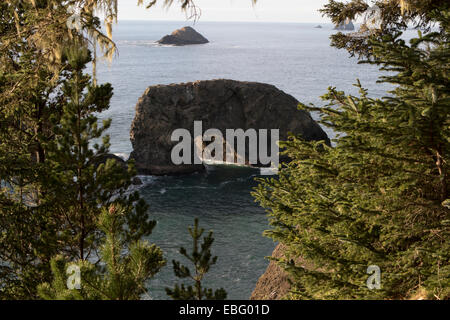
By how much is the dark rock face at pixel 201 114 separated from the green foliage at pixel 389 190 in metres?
40.7

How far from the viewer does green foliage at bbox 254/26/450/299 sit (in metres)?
6.56

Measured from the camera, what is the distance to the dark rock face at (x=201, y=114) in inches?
1969

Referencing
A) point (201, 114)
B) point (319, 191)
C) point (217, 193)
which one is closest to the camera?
point (319, 191)

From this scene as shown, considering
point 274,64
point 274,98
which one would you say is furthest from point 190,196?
point 274,64

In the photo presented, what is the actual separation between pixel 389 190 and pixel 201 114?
44758mm

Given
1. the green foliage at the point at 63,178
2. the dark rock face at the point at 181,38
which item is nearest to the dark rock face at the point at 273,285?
the green foliage at the point at 63,178

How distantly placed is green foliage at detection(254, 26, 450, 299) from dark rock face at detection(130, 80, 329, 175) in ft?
134

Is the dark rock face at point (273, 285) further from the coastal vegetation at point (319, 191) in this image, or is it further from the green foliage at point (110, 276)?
the green foliage at point (110, 276)

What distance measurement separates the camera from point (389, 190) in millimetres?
7684

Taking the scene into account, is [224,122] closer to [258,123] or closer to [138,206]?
[258,123]

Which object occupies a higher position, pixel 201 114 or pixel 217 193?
pixel 201 114

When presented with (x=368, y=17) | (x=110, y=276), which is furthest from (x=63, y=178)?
(x=368, y=17)

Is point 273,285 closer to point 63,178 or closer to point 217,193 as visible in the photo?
point 63,178

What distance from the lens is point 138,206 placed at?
10508mm
